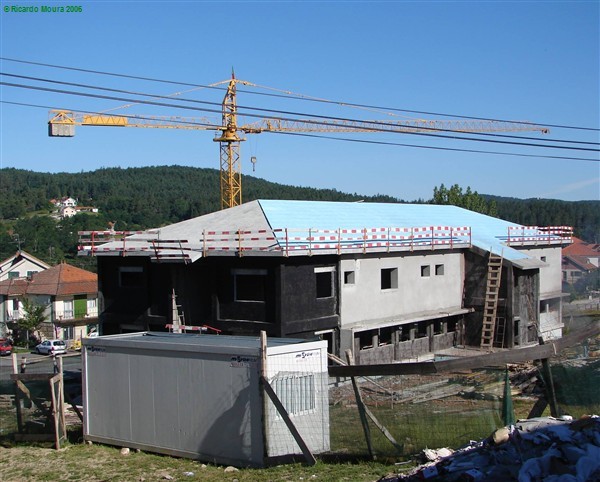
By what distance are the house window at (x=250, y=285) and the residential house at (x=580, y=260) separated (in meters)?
62.4

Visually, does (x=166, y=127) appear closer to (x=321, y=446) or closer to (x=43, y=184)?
(x=321, y=446)

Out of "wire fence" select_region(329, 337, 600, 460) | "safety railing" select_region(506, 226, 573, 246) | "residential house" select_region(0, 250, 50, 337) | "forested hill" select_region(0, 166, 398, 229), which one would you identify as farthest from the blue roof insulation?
"forested hill" select_region(0, 166, 398, 229)

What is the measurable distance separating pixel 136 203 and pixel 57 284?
79.8m

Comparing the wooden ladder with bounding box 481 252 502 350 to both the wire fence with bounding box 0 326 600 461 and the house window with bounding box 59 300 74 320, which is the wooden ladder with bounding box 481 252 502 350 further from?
the house window with bounding box 59 300 74 320

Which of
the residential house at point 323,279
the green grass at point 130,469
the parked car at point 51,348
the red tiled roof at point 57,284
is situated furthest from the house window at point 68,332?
the green grass at point 130,469

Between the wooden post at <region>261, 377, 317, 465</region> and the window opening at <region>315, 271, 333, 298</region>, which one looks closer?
the wooden post at <region>261, 377, 317, 465</region>

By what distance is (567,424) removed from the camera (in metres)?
9.27

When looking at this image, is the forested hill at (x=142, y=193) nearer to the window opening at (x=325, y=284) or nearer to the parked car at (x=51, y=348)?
the parked car at (x=51, y=348)

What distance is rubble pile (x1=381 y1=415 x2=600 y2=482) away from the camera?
8.02 meters

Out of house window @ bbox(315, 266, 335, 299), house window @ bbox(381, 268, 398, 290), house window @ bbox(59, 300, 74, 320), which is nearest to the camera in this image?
house window @ bbox(315, 266, 335, 299)

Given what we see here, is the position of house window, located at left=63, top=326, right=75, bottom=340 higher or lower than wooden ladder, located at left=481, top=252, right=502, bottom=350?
lower

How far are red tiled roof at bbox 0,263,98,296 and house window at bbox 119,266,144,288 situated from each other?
39479 millimetres

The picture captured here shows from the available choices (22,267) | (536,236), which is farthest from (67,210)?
(536,236)

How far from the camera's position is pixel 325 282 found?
27812 millimetres
